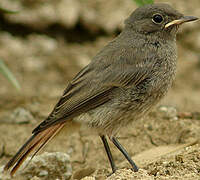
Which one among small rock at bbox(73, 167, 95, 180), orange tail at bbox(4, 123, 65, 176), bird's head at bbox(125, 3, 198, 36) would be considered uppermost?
bird's head at bbox(125, 3, 198, 36)

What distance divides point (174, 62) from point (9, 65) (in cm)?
431

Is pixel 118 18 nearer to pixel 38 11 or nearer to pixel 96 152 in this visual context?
pixel 38 11

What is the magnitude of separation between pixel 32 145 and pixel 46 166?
0.87 ft

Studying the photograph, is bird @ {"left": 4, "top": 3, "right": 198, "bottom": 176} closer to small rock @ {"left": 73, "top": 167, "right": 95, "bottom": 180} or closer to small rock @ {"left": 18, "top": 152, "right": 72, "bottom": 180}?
small rock @ {"left": 18, "top": 152, "right": 72, "bottom": 180}

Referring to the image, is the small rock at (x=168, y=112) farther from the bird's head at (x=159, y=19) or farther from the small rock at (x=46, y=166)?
the small rock at (x=46, y=166)

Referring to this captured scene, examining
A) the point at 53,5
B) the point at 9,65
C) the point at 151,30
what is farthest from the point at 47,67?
the point at 151,30

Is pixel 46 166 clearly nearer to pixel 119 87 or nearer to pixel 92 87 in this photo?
pixel 92 87

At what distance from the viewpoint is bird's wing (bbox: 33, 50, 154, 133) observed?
5242 millimetres

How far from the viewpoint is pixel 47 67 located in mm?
9125

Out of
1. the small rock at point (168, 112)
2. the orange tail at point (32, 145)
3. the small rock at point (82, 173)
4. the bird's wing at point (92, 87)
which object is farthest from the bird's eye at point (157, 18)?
the small rock at point (82, 173)

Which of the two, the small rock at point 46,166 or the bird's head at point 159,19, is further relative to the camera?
the bird's head at point 159,19

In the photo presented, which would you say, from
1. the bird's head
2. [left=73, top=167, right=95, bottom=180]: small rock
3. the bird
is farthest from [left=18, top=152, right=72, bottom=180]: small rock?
the bird's head

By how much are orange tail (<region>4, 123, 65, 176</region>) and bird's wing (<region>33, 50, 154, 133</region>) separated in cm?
10

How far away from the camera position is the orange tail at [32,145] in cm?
503
